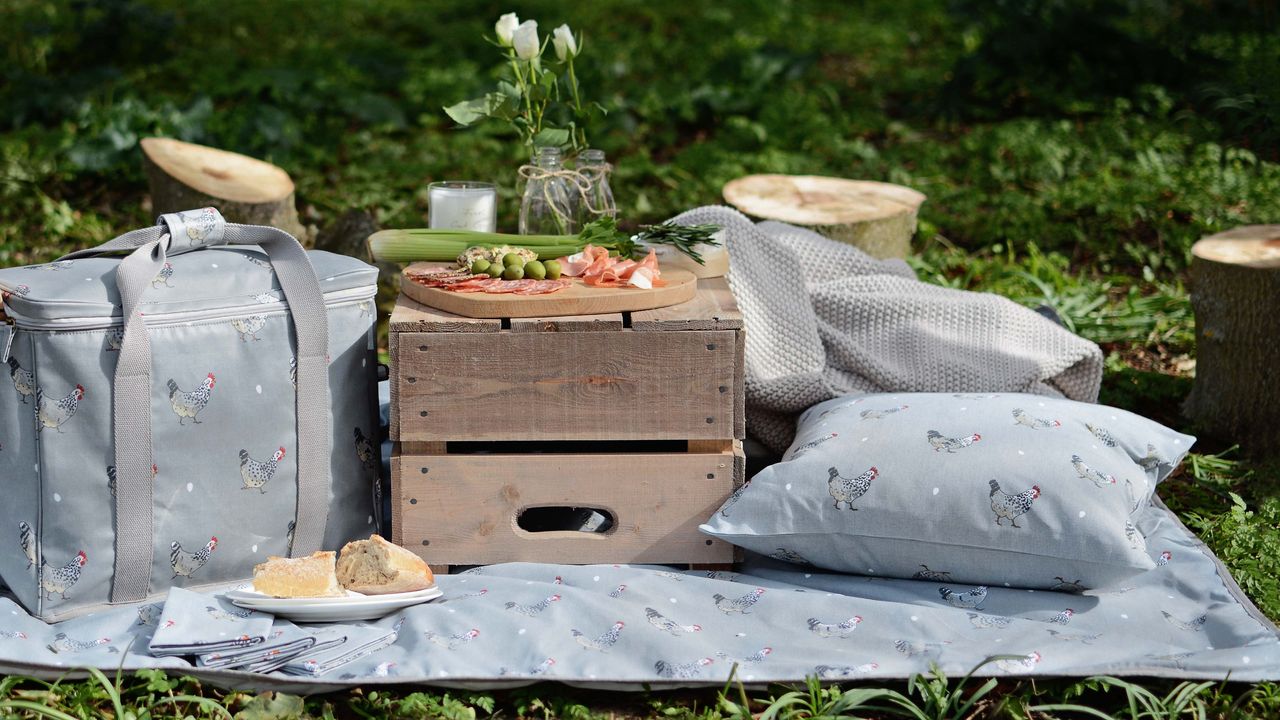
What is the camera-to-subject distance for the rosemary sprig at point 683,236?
2.81 m

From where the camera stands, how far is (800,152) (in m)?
6.11

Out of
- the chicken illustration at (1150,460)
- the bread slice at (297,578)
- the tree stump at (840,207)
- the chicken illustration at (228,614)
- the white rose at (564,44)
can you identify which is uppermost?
the white rose at (564,44)

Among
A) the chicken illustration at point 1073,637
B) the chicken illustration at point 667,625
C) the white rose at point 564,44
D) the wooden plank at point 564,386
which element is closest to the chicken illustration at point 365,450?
the wooden plank at point 564,386

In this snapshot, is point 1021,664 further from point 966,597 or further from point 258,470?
point 258,470

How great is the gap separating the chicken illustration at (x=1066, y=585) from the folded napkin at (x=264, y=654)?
4.64ft

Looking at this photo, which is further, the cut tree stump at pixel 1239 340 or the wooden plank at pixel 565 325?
the cut tree stump at pixel 1239 340

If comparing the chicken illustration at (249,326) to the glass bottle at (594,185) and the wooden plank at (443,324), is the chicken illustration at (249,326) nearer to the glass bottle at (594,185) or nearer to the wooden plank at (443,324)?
the wooden plank at (443,324)

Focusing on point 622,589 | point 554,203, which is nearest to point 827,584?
point 622,589

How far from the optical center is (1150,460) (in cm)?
258

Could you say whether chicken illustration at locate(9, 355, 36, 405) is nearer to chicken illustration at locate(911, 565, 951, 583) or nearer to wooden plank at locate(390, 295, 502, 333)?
wooden plank at locate(390, 295, 502, 333)

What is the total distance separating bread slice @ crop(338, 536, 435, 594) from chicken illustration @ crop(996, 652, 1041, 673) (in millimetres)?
1093

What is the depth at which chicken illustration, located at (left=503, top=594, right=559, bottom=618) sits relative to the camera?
7.58 ft

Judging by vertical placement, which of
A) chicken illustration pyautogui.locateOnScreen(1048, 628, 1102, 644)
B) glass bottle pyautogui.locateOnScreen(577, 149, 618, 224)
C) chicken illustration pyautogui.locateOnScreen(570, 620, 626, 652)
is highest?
glass bottle pyautogui.locateOnScreen(577, 149, 618, 224)

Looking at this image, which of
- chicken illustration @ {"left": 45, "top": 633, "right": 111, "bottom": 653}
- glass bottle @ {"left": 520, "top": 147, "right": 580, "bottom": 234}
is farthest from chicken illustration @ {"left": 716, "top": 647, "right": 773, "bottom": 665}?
glass bottle @ {"left": 520, "top": 147, "right": 580, "bottom": 234}
